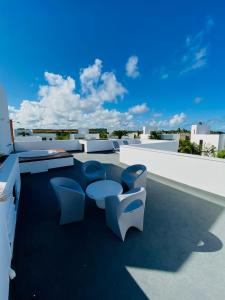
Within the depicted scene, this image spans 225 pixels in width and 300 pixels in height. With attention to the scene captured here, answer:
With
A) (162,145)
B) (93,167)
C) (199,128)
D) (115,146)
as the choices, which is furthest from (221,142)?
Result: (93,167)

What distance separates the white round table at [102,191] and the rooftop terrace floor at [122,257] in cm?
30

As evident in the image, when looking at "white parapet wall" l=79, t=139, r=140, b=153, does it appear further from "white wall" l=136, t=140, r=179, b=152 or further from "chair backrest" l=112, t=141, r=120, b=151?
"white wall" l=136, t=140, r=179, b=152

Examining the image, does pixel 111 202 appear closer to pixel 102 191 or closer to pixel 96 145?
pixel 102 191

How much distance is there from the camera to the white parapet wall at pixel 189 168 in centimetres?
346

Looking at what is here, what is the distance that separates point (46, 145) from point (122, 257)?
8438mm

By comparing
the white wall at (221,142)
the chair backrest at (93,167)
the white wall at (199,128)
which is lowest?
the white wall at (221,142)

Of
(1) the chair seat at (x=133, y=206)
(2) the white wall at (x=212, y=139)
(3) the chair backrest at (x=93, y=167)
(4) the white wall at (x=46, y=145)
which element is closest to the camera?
(1) the chair seat at (x=133, y=206)

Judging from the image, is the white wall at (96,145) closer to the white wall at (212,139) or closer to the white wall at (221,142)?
the white wall at (212,139)

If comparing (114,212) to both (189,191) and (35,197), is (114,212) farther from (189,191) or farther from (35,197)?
(189,191)

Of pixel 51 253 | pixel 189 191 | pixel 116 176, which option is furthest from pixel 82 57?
pixel 51 253

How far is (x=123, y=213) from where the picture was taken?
2014 millimetres

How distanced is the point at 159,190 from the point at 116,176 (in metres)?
1.62

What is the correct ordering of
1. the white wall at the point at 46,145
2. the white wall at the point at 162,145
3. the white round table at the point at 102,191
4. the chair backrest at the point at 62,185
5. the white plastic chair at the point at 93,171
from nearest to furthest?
the chair backrest at the point at 62,185 < the white round table at the point at 102,191 < the white plastic chair at the point at 93,171 < the white wall at the point at 162,145 < the white wall at the point at 46,145

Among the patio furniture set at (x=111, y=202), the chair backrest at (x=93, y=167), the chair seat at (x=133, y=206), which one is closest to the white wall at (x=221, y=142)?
the patio furniture set at (x=111, y=202)
